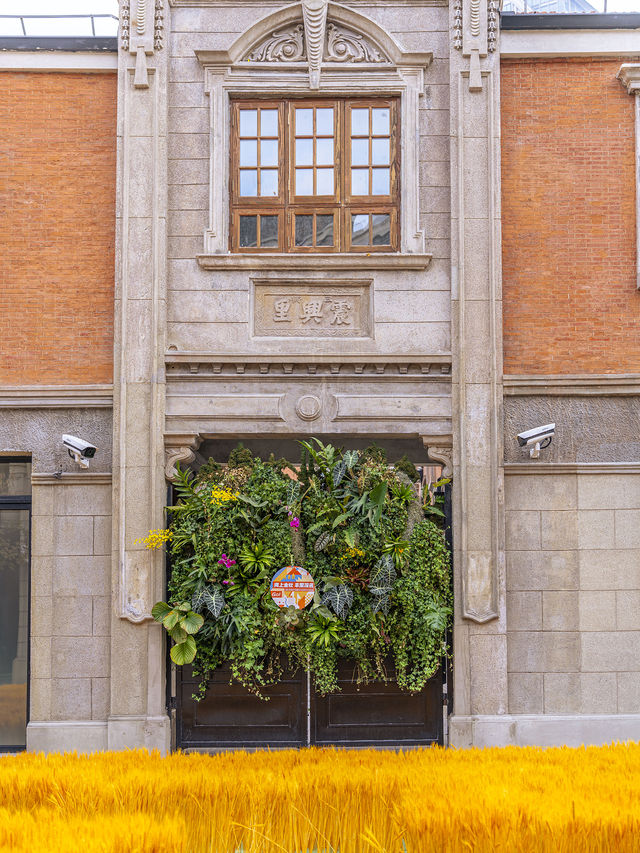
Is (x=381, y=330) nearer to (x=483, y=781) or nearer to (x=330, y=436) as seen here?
(x=330, y=436)

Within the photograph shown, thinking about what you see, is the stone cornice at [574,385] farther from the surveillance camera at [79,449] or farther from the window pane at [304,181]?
the surveillance camera at [79,449]

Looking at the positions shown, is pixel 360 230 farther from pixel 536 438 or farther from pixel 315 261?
pixel 536 438

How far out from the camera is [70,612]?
39.5 feet

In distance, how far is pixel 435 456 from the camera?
40.0 ft

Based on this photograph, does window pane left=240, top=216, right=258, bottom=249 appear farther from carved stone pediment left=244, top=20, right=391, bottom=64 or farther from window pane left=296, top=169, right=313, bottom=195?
carved stone pediment left=244, top=20, right=391, bottom=64

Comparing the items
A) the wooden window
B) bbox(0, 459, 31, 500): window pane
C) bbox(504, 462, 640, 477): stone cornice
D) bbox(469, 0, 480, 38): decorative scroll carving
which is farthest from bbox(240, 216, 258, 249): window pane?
bbox(504, 462, 640, 477): stone cornice

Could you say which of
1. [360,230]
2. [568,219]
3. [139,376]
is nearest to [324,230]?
[360,230]

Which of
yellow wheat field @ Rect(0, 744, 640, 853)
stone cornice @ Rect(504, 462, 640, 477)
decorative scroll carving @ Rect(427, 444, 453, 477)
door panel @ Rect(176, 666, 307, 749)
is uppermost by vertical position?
decorative scroll carving @ Rect(427, 444, 453, 477)

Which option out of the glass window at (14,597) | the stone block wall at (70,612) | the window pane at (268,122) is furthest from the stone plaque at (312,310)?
the glass window at (14,597)

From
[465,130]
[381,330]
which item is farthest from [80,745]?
[465,130]

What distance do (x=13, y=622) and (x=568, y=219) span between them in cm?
881

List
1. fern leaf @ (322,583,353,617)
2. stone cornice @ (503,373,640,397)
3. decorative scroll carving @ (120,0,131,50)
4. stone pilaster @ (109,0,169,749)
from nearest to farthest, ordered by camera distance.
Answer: fern leaf @ (322,583,353,617)
stone pilaster @ (109,0,169,749)
stone cornice @ (503,373,640,397)
decorative scroll carving @ (120,0,131,50)

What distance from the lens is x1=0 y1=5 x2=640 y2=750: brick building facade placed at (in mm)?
11945

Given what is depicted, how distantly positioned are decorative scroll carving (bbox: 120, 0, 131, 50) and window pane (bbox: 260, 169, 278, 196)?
2.34 m
